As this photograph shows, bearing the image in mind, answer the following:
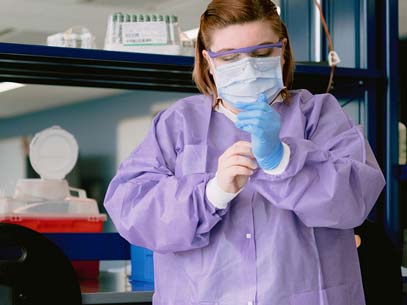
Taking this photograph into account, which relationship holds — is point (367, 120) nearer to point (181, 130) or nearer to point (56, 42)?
point (56, 42)

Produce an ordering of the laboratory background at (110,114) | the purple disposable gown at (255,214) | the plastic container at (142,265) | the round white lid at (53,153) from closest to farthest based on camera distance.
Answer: the purple disposable gown at (255,214)
the laboratory background at (110,114)
the plastic container at (142,265)
the round white lid at (53,153)

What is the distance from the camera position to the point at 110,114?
11.0 ft

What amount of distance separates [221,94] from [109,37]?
1.07m

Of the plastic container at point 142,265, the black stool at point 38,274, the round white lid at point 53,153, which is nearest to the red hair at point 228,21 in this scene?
the black stool at point 38,274

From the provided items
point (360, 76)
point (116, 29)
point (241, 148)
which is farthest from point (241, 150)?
point (360, 76)

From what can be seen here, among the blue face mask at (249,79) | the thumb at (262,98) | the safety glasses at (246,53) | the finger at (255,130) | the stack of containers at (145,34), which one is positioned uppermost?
the stack of containers at (145,34)

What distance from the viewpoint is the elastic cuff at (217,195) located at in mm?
1357

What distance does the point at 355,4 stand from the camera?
108 inches

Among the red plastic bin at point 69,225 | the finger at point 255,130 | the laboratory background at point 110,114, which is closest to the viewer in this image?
the finger at point 255,130

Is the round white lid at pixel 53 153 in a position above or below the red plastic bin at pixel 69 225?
above

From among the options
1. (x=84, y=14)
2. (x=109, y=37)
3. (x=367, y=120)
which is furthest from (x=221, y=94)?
(x=84, y=14)

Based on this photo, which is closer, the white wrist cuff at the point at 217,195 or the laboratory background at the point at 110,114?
the white wrist cuff at the point at 217,195

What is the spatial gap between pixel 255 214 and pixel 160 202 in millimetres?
168

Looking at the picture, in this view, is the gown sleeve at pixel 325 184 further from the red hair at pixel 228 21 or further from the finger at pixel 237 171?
the red hair at pixel 228 21
